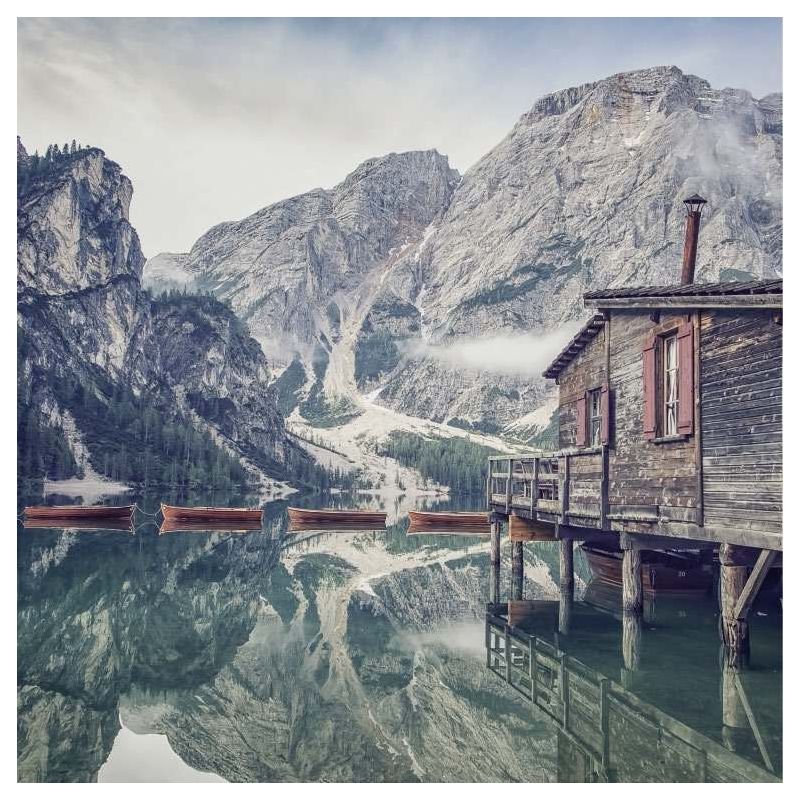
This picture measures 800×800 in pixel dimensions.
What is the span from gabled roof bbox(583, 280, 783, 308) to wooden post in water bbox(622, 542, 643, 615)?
616 centimetres

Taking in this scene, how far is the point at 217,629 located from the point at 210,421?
158429mm

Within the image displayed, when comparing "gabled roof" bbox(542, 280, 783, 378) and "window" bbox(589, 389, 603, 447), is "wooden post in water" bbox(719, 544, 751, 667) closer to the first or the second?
"gabled roof" bbox(542, 280, 783, 378)

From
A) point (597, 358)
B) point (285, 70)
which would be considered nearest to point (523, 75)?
point (285, 70)

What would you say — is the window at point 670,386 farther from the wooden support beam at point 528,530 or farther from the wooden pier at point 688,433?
the wooden support beam at point 528,530

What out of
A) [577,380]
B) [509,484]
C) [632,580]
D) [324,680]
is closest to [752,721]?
[632,580]

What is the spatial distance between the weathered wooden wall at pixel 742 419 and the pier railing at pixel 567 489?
4.67 metres

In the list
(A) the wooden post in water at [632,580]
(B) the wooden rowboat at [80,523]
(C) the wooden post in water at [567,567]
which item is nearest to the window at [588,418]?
(C) the wooden post in water at [567,567]

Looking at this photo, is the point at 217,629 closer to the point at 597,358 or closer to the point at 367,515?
the point at 597,358

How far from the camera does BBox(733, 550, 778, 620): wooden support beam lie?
15344 millimetres

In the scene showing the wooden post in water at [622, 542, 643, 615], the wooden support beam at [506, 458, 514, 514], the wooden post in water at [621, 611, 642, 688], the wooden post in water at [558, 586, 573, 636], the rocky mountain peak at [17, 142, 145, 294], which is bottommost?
the wooden post in water at [558, 586, 573, 636]

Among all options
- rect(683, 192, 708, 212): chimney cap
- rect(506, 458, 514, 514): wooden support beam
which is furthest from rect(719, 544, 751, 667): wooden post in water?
rect(506, 458, 514, 514): wooden support beam

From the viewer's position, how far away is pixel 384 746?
13.6 metres

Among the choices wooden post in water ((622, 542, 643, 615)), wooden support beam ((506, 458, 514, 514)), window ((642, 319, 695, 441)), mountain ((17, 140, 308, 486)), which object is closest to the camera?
window ((642, 319, 695, 441))

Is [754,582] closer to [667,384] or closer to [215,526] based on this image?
[667,384]
